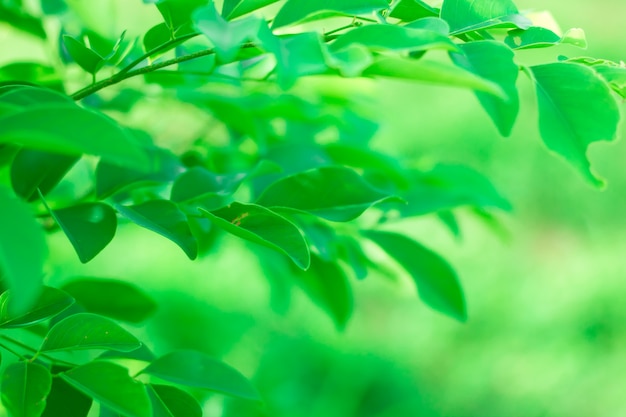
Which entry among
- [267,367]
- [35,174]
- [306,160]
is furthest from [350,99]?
[267,367]

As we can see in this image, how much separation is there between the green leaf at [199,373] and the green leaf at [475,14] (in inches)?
7.2

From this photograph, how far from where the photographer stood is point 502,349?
4.96ft

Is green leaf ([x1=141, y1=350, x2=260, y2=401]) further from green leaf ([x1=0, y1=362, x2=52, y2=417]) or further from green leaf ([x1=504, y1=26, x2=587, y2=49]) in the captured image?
green leaf ([x1=504, y1=26, x2=587, y2=49])

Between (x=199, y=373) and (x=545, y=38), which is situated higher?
(x=545, y=38)

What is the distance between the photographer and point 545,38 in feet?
0.98

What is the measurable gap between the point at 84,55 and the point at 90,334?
0.13 metres

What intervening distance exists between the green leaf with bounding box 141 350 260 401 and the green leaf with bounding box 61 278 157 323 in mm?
84

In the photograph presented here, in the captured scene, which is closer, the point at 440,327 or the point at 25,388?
the point at 25,388

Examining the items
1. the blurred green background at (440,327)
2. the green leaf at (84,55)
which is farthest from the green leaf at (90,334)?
the blurred green background at (440,327)

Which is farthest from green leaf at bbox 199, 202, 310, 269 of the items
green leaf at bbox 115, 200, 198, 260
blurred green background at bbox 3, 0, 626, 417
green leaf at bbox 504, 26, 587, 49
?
blurred green background at bbox 3, 0, 626, 417

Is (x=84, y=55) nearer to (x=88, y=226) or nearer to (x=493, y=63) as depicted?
(x=88, y=226)

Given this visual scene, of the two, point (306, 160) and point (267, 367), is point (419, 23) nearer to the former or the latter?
point (306, 160)

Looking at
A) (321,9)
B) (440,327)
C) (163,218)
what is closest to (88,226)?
(163,218)

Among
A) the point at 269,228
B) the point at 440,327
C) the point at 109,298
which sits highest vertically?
the point at 269,228
